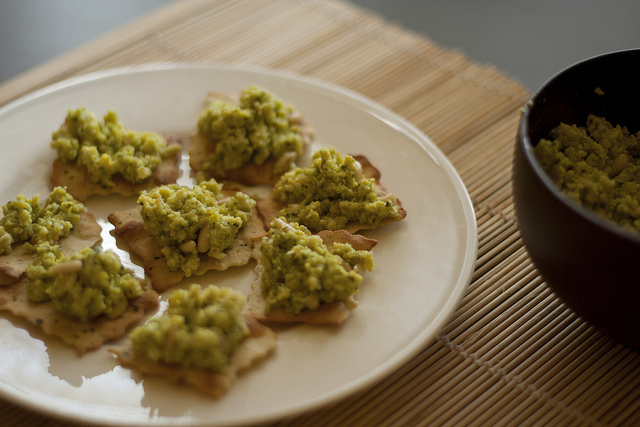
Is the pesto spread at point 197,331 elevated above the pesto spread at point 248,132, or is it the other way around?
the pesto spread at point 248,132

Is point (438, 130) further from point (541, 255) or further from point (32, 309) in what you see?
point (32, 309)

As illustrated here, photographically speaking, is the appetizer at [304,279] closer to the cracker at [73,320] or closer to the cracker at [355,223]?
the cracker at [355,223]

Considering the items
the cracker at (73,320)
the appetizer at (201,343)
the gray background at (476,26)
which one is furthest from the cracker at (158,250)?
the gray background at (476,26)

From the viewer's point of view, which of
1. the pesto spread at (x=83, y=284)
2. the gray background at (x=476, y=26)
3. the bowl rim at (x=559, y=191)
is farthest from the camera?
the gray background at (x=476, y=26)

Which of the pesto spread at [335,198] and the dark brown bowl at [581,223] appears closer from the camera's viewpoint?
the dark brown bowl at [581,223]

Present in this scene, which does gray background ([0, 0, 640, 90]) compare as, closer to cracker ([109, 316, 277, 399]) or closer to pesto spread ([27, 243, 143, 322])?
pesto spread ([27, 243, 143, 322])

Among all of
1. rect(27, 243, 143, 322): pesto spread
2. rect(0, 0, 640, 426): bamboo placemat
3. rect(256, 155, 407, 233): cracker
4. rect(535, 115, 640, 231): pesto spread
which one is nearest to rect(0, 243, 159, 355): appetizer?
rect(27, 243, 143, 322): pesto spread

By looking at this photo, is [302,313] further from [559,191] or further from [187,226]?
[559,191]
